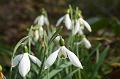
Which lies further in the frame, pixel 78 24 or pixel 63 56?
pixel 78 24

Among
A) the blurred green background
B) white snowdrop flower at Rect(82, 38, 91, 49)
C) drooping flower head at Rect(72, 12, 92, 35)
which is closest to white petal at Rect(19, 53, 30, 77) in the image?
drooping flower head at Rect(72, 12, 92, 35)

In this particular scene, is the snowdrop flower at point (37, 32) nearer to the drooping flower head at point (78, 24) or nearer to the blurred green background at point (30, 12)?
the drooping flower head at point (78, 24)

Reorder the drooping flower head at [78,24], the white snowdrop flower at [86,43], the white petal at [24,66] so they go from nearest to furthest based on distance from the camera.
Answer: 1. the white petal at [24,66]
2. the drooping flower head at [78,24]
3. the white snowdrop flower at [86,43]

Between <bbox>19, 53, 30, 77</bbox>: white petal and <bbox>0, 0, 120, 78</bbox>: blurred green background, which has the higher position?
<bbox>0, 0, 120, 78</bbox>: blurred green background

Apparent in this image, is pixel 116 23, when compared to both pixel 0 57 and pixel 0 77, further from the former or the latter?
pixel 0 77

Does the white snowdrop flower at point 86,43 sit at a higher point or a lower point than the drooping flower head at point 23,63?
higher

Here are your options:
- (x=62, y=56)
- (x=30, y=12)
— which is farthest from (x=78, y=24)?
(x=30, y=12)

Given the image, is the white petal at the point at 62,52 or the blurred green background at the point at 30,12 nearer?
the white petal at the point at 62,52

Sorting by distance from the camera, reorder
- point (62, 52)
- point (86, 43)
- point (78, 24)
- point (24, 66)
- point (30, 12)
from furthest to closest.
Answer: point (30, 12) < point (86, 43) < point (78, 24) < point (62, 52) < point (24, 66)

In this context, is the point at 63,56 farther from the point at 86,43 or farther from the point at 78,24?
the point at 86,43

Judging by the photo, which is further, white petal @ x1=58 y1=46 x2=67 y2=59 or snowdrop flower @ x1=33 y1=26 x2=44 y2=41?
snowdrop flower @ x1=33 y1=26 x2=44 y2=41

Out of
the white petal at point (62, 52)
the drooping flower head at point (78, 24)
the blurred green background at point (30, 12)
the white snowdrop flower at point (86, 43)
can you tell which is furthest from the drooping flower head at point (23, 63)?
the blurred green background at point (30, 12)

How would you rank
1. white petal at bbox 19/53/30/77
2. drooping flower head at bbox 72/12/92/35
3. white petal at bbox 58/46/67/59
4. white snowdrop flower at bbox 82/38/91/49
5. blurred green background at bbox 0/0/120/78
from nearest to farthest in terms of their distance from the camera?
white petal at bbox 19/53/30/77
white petal at bbox 58/46/67/59
drooping flower head at bbox 72/12/92/35
white snowdrop flower at bbox 82/38/91/49
blurred green background at bbox 0/0/120/78

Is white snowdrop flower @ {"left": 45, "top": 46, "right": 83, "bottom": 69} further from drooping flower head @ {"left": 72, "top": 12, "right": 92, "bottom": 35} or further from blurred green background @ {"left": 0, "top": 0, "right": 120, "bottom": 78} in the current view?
blurred green background @ {"left": 0, "top": 0, "right": 120, "bottom": 78}
